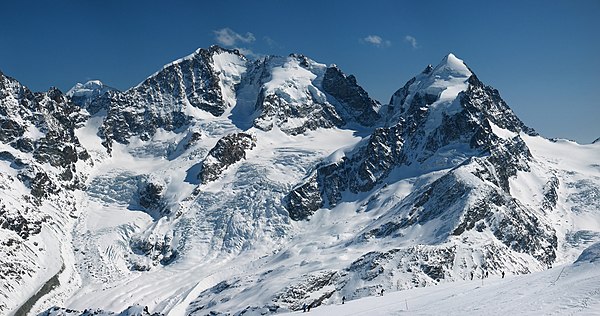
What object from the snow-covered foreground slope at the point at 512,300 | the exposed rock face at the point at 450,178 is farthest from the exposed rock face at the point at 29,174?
the snow-covered foreground slope at the point at 512,300

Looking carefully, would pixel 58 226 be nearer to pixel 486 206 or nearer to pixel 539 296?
pixel 486 206

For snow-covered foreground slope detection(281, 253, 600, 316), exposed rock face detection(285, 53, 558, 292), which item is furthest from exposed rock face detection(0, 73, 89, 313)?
snow-covered foreground slope detection(281, 253, 600, 316)

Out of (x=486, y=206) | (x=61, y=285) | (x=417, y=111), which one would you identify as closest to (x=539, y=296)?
(x=486, y=206)

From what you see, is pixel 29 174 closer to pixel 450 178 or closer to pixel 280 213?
pixel 280 213

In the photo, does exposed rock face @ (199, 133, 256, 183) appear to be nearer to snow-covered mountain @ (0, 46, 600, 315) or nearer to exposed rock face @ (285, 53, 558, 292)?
snow-covered mountain @ (0, 46, 600, 315)

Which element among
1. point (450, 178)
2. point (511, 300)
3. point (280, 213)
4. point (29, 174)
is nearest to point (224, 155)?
point (280, 213)
